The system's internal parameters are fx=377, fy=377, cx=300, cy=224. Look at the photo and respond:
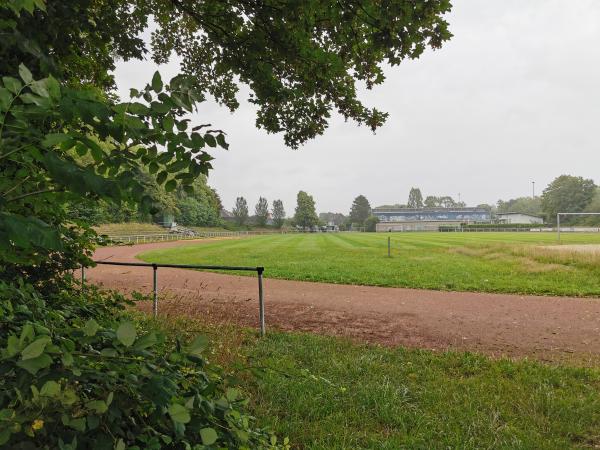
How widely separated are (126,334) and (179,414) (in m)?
0.29

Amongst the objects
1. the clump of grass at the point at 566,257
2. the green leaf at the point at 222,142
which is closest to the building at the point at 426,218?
the clump of grass at the point at 566,257

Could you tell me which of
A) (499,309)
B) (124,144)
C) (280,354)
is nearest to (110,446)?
(124,144)

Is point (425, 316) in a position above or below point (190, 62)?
below

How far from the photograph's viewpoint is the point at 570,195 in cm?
9944

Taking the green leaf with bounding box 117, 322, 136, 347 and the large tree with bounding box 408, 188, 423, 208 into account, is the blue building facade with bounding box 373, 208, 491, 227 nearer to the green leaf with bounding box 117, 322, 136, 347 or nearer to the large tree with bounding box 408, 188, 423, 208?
the large tree with bounding box 408, 188, 423, 208

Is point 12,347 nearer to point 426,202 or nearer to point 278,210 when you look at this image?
point 278,210

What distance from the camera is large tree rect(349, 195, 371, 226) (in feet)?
418

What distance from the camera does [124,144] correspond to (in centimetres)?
136

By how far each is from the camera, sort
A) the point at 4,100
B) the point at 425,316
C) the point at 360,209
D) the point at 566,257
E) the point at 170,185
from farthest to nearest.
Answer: the point at 360,209 < the point at 566,257 < the point at 425,316 < the point at 170,185 < the point at 4,100

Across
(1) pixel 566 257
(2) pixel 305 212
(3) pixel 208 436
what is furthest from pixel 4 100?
(2) pixel 305 212

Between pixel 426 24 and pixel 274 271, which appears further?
pixel 274 271

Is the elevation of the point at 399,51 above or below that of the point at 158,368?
above

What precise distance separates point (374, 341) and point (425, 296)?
15.1ft

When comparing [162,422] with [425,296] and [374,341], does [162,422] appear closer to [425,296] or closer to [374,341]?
[374,341]
